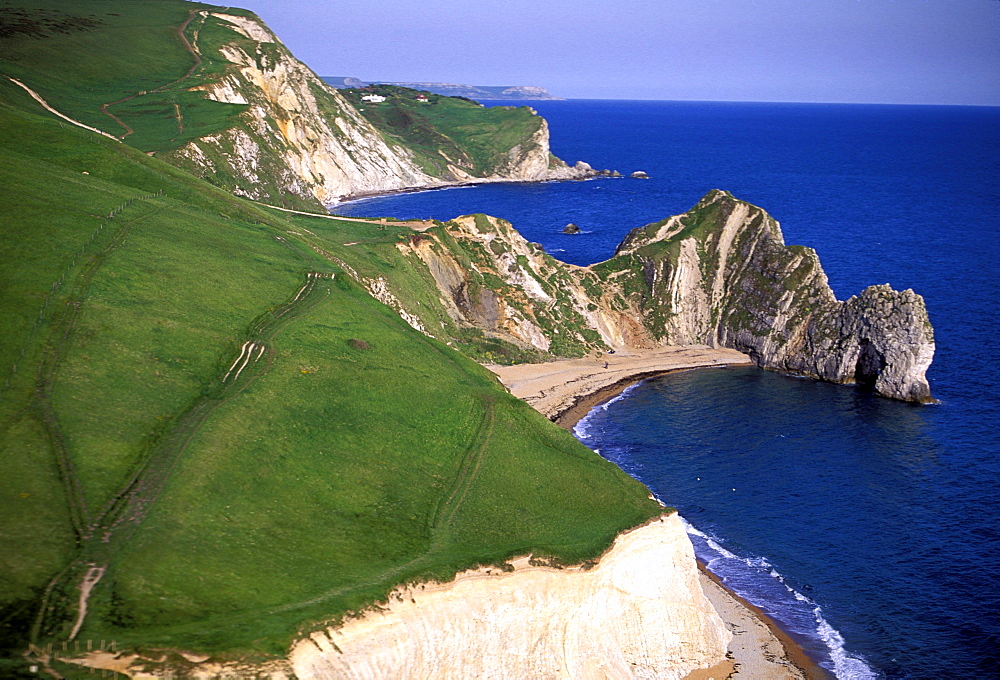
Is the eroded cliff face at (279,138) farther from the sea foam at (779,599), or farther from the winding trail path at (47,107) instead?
the sea foam at (779,599)

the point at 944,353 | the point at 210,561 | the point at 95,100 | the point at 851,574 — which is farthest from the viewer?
the point at 95,100

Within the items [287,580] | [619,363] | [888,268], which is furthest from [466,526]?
[888,268]

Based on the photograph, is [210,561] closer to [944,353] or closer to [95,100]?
[944,353]

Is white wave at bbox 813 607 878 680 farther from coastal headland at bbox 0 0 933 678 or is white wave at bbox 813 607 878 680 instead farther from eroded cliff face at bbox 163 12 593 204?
eroded cliff face at bbox 163 12 593 204

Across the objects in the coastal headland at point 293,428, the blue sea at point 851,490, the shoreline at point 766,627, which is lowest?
the shoreline at point 766,627

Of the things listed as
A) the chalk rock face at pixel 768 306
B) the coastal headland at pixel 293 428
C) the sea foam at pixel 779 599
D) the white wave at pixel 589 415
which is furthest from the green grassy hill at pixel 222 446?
the chalk rock face at pixel 768 306

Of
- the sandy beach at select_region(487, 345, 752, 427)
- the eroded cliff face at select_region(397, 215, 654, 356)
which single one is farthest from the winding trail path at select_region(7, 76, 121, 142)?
the sandy beach at select_region(487, 345, 752, 427)
